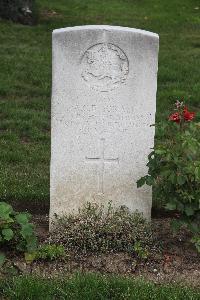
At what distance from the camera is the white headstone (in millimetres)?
4664

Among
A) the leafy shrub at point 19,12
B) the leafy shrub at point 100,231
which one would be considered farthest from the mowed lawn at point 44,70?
the leafy shrub at point 100,231

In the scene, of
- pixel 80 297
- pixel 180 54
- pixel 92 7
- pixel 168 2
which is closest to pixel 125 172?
pixel 80 297

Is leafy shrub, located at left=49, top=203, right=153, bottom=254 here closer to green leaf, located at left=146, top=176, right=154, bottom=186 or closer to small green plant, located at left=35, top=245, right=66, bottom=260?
small green plant, located at left=35, top=245, right=66, bottom=260

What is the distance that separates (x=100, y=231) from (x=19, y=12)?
27.2 ft

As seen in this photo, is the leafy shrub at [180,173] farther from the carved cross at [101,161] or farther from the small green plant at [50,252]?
the small green plant at [50,252]

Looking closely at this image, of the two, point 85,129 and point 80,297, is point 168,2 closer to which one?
point 85,129

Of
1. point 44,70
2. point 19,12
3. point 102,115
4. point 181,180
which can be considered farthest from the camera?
point 19,12

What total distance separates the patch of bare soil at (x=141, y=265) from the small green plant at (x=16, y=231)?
117 mm

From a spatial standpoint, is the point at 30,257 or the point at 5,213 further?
the point at 30,257

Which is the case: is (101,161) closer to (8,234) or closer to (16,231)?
(16,231)

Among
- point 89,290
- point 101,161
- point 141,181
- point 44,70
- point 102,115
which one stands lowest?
point 89,290

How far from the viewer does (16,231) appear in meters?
4.52

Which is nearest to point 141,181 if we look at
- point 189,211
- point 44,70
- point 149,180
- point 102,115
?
point 149,180

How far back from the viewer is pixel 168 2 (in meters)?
15.7
